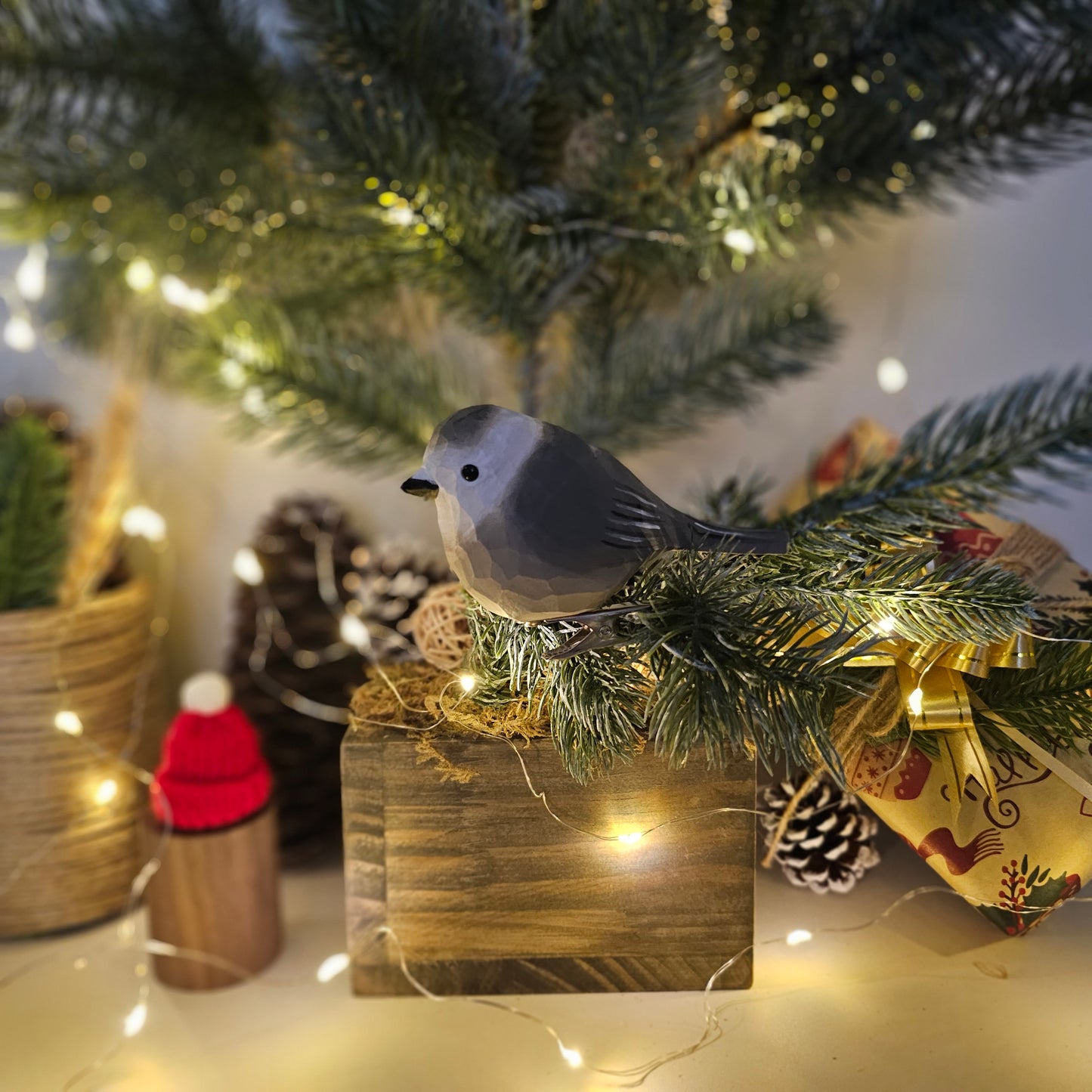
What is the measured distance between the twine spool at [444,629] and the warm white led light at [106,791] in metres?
0.26

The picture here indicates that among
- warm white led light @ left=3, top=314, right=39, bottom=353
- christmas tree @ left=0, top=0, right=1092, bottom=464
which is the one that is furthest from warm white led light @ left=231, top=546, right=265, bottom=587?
warm white led light @ left=3, top=314, right=39, bottom=353

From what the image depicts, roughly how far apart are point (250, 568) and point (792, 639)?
0.49m

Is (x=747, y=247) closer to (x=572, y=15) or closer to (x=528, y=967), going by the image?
(x=572, y=15)

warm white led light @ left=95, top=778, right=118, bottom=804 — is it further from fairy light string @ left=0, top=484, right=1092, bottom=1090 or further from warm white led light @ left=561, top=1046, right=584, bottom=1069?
warm white led light @ left=561, top=1046, right=584, bottom=1069

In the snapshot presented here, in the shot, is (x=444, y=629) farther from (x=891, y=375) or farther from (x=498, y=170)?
(x=891, y=375)

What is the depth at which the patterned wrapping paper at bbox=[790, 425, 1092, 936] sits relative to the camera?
0.49 metres

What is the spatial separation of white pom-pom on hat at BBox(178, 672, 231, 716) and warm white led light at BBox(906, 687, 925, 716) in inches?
15.3

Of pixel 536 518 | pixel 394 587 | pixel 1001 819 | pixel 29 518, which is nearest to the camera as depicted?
pixel 536 518

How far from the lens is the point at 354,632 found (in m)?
0.70

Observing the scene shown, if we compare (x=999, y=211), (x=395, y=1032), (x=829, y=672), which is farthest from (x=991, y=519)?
(x=395, y=1032)

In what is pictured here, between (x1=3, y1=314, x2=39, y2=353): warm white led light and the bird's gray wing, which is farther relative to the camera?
(x1=3, y1=314, x2=39, y2=353): warm white led light

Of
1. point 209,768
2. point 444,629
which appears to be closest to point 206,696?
point 209,768

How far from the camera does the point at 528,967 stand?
0.50m

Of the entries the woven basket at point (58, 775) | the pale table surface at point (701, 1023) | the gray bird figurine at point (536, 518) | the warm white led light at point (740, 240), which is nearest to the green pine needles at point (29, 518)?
the woven basket at point (58, 775)
